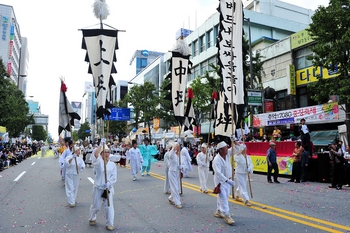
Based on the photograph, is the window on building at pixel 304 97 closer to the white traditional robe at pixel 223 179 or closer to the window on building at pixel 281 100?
the window on building at pixel 281 100

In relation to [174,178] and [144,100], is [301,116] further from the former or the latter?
[144,100]

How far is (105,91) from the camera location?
685 cm

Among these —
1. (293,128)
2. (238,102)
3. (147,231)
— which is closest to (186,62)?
(238,102)

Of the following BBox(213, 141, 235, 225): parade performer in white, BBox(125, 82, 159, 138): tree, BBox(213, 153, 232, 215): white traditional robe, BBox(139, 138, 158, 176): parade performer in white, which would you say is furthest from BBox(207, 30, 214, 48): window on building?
BBox(213, 153, 232, 215): white traditional robe

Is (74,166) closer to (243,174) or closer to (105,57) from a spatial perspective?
(105,57)

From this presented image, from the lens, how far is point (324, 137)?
17844 millimetres

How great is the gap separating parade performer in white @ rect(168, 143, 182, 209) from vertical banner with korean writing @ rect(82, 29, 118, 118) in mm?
2347

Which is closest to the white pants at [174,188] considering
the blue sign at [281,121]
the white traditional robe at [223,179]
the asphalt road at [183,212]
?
the asphalt road at [183,212]

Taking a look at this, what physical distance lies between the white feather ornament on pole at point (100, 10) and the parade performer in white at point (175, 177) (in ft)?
12.9

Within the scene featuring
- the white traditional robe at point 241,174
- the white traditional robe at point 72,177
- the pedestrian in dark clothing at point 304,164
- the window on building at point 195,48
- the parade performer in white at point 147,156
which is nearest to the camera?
the white traditional robe at point 241,174

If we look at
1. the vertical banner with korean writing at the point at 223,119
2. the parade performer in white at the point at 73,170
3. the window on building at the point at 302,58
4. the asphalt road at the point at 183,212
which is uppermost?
the window on building at the point at 302,58

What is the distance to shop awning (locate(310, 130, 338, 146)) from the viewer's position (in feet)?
56.5

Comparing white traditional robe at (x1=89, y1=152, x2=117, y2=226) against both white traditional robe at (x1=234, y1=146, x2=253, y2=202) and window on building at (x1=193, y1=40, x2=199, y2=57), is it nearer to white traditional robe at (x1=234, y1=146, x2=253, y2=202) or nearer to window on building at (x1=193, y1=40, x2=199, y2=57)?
white traditional robe at (x1=234, y1=146, x2=253, y2=202)

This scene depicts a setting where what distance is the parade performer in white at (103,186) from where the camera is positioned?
217 inches
